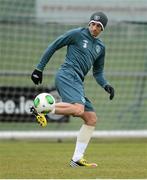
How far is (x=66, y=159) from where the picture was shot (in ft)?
40.1

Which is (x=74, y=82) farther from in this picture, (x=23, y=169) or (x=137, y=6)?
(x=137, y=6)

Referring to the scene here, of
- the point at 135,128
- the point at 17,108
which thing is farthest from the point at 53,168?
the point at 135,128

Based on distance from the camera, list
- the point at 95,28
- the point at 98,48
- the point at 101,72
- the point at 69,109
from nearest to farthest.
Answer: the point at 69,109 → the point at 95,28 → the point at 98,48 → the point at 101,72

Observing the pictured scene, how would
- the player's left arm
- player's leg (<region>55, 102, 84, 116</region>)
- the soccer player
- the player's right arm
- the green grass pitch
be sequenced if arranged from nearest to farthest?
the green grass pitch < player's leg (<region>55, 102, 84, 116</region>) < the soccer player < the player's right arm < the player's left arm

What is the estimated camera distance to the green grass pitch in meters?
9.84

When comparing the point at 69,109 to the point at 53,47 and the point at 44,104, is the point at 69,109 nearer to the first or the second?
the point at 44,104

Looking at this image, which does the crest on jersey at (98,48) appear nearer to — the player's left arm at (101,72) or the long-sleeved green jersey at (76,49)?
the long-sleeved green jersey at (76,49)

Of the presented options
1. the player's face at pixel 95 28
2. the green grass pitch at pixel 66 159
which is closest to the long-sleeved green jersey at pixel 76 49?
the player's face at pixel 95 28

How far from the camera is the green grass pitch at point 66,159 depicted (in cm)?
984

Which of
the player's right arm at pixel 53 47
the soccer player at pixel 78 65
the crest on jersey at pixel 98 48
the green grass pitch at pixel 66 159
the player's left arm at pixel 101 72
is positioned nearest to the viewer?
the green grass pitch at pixel 66 159

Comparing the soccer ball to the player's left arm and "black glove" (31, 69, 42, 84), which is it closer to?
"black glove" (31, 69, 42, 84)

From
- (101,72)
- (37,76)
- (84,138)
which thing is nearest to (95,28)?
(101,72)

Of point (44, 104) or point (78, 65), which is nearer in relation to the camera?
point (44, 104)

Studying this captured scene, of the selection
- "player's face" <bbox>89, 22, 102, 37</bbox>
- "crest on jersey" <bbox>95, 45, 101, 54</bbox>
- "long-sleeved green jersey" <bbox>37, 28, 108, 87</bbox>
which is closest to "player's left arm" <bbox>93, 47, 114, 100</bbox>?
"crest on jersey" <bbox>95, 45, 101, 54</bbox>
